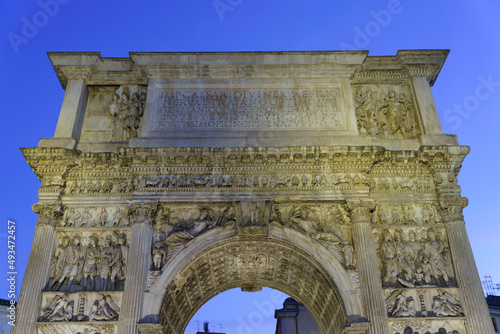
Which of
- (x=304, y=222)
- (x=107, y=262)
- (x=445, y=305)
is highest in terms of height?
(x=304, y=222)

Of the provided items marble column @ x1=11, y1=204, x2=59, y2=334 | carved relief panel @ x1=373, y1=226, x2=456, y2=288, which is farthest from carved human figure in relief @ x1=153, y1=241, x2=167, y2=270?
carved relief panel @ x1=373, y1=226, x2=456, y2=288

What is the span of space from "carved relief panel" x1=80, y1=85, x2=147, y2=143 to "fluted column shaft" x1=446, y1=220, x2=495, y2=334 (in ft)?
27.6

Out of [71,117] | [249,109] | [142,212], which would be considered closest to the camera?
[142,212]

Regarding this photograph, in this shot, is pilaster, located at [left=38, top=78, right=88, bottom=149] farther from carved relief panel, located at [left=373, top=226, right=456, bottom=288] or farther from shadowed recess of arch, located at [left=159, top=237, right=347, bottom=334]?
carved relief panel, located at [left=373, top=226, right=456, bottom=288]

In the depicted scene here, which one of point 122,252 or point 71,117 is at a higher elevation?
point 71,117

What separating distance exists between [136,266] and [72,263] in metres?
1.62

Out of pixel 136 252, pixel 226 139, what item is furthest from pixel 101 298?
pixel 226 139

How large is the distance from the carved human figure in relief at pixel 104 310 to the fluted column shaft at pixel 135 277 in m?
0.25

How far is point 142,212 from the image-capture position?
37.6 ft

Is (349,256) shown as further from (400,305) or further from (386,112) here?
(386,112)

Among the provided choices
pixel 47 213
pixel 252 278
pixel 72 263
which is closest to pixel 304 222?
pixel 252 278

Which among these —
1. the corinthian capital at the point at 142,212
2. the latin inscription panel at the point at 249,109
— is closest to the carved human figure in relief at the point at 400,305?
the latin inscription panel at the point at 249,109

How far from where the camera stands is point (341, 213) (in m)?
11.8

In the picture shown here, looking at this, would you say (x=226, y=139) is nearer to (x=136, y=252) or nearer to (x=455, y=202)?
(x=136, y=252)
